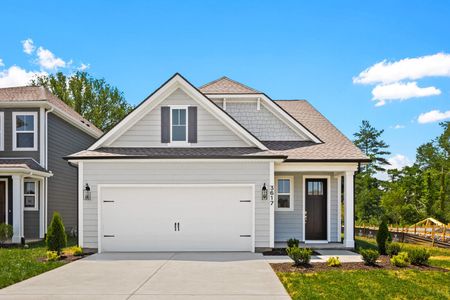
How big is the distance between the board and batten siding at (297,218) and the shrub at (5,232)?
380 inches

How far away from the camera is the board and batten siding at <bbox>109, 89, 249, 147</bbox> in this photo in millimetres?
15156

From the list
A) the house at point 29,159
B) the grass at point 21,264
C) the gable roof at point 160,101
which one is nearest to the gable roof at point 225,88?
the gable roof at point 160,101

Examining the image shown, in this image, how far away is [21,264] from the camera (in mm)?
11734

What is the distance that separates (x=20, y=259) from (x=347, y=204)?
10191 mm

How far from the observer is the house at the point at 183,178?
14.2 m

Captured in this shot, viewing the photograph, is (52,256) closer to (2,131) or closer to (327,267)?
(327,267)

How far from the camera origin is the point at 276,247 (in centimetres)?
1505

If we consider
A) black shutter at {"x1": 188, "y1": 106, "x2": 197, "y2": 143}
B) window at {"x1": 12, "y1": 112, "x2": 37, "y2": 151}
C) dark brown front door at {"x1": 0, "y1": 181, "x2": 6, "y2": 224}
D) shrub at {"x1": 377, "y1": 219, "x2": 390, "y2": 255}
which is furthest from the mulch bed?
window at {"x1": 12, "y1": 112, "x2": 37, "y2": 151}

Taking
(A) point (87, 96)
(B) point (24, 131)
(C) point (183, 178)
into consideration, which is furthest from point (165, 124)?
(A) point (87, 96)

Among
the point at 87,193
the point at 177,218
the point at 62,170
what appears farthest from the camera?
the point at 62,170

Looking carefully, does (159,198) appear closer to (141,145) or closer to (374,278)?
(141,145)

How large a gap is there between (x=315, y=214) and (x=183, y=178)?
5.36 meters

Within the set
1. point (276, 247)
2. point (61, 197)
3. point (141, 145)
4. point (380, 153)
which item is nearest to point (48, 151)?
point (61, 197)

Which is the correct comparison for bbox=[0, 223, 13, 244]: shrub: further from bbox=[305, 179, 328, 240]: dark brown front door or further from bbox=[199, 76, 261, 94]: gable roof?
bbox=[305, 179, 328, 240]: dark brown front door
